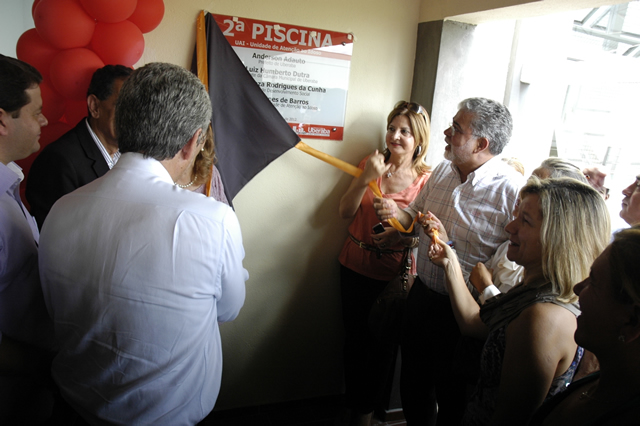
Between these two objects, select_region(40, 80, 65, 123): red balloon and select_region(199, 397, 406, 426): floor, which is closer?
select_region(40, 80, 65, 123): red balloon

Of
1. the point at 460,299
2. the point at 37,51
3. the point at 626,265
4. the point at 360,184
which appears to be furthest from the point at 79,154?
the point at 626,265

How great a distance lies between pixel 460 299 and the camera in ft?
5.43

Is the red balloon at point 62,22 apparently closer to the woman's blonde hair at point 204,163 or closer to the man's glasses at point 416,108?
the woman's blonde hair at point 204,163

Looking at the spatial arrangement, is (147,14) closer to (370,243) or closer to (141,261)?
(141,261)

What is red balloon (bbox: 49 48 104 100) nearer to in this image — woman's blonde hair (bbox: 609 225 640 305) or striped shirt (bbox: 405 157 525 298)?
striped shirt (bbox: 405 157 525 298)

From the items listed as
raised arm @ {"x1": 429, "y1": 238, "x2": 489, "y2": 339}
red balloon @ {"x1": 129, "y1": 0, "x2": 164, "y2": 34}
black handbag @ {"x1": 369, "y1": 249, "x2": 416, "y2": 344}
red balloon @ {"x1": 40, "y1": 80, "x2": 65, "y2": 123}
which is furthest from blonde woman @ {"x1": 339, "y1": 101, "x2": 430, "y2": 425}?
red balloon @ {"x1": 40, "y1": 80, "x2": 65, "y2": 123}

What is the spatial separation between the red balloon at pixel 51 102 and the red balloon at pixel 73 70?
4 centimetres

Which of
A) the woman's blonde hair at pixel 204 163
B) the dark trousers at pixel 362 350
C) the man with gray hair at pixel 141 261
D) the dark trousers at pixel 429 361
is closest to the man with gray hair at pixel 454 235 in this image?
the dark trousers at pixel 429 361

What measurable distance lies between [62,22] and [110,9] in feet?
0.63

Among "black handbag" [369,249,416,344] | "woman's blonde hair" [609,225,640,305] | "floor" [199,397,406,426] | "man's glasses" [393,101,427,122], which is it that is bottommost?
"floor" [199,397,406,426]

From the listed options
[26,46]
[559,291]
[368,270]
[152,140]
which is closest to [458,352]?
[559,291]

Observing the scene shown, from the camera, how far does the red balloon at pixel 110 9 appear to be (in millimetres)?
1639

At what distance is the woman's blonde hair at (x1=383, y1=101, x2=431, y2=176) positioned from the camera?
239 centimetres

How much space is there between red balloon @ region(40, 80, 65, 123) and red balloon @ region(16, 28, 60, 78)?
0.25 ft
